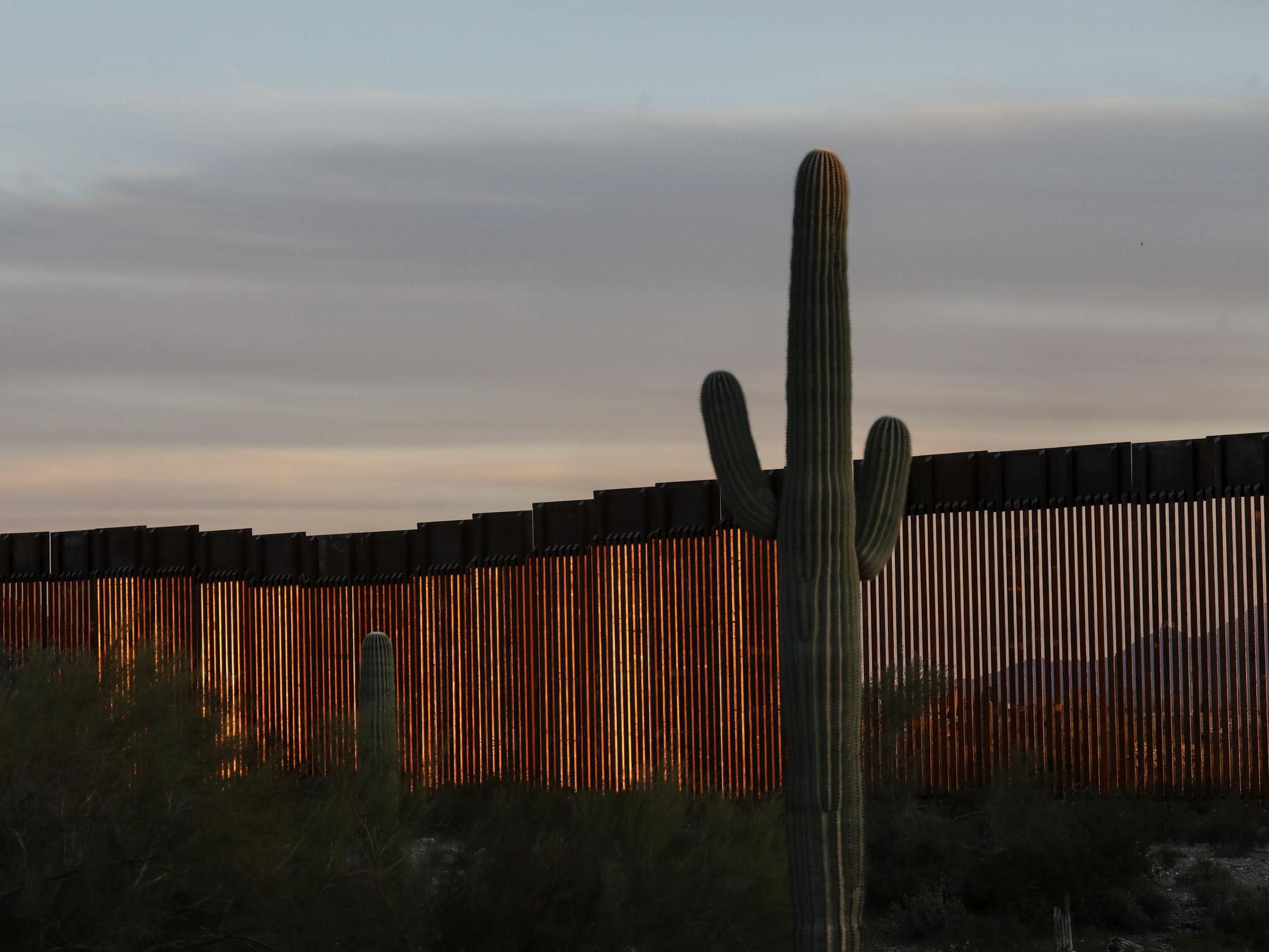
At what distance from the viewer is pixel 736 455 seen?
11953mm

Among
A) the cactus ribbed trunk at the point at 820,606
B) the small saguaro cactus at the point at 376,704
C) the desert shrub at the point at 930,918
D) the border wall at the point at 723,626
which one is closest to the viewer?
the cactus ribbed trunk at the point at 820,606

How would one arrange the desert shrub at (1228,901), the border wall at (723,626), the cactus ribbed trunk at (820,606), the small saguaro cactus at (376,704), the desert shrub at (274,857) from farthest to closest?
the border wall at (723,626) → the small saguaro cactus at (376,704) → the desert shrub at (1228,901) → the cactus ribbed trunk at (820,606) → the desert shrub at (274,857)

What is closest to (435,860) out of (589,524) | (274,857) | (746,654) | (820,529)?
(274,857)

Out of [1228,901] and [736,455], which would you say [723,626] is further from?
[736,455]

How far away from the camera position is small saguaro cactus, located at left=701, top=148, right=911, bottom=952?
36.9ft

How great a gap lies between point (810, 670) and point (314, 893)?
3.45m

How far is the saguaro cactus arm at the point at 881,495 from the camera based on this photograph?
11.8m

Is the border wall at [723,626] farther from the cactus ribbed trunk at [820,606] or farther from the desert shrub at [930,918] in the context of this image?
the cactus ribbed trunk at [820,606]

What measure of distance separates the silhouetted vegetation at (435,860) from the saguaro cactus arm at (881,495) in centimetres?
297

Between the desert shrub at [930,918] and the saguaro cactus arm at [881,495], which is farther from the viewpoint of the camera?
the desert shrub at [930,918]

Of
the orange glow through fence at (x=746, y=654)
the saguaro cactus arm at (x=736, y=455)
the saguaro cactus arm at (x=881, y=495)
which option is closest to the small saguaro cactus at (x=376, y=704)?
the orange glow through fence at (x=746, y=654)

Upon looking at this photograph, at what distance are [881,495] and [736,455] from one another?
1034 mm

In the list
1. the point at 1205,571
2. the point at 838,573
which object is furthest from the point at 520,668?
the point at 838,573

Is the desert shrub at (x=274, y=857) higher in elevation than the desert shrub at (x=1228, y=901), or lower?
higher
